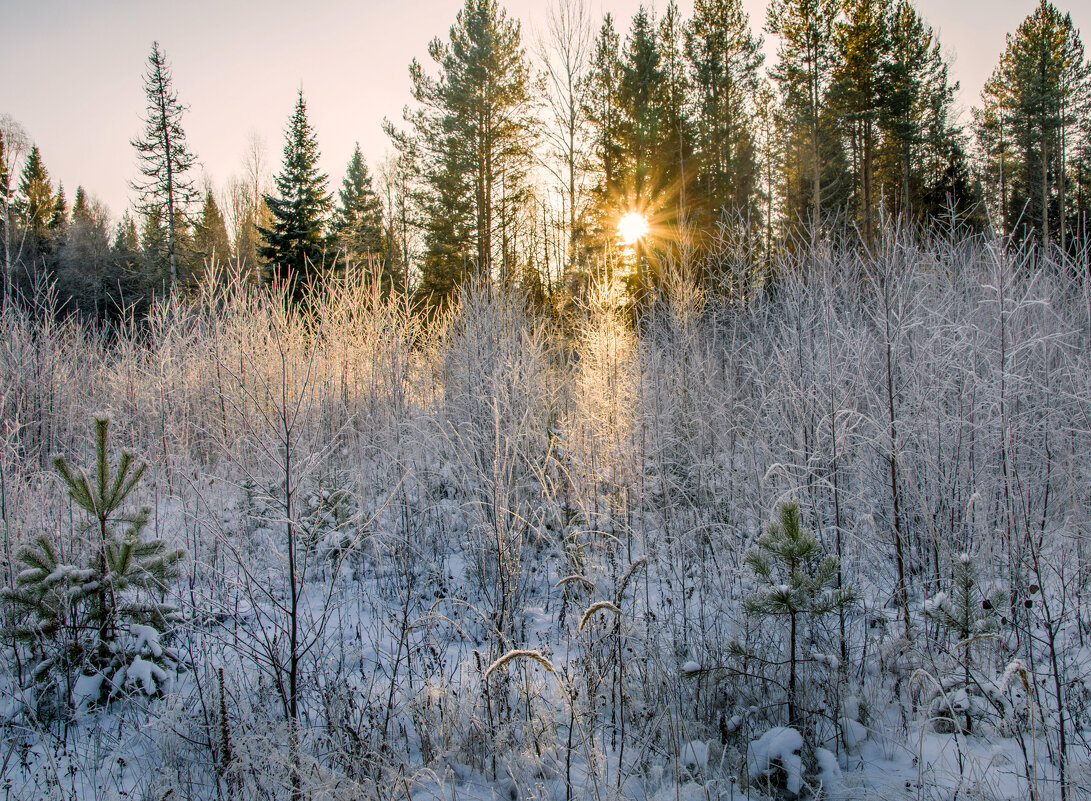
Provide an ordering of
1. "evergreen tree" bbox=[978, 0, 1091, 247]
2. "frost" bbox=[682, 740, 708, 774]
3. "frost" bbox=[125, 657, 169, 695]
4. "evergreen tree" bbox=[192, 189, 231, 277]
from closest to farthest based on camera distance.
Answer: "frost" bbox=[682, 740, 708, 774]
"frost" bbox=[125, 657, 169, 695]
"evergreen tree" bbox=[978, 0, 1091, 247]
"evergreen tree" bbox=[192, 189, 231, 277]

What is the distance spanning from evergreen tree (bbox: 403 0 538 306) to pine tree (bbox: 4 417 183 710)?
1304cm

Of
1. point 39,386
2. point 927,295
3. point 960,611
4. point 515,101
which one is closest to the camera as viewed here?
point 960,611

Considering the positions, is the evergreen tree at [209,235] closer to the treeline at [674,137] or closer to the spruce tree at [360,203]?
the treeline at [674,137]

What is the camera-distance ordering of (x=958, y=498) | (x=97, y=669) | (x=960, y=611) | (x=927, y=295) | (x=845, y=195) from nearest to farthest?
(x=960, y=611)
(x=97, y=669)
(x=958, y=498)
(x=927, y=295)
(x=845, y=195)

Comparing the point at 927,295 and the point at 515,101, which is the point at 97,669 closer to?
the point at 927,295

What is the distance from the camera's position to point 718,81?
658 inches

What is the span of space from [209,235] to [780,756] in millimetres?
30003

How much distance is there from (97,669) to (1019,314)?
6.37 m

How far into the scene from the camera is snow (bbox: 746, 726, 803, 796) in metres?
2.08

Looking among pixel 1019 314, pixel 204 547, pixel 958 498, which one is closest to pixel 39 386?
pixel 204 547

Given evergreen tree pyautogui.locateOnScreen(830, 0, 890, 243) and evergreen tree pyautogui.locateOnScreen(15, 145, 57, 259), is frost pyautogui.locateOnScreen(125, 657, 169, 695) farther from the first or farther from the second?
evergreen tree pyautogui.locateOnScreen(15, 145, 57, 259)

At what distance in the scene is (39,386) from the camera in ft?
20.4

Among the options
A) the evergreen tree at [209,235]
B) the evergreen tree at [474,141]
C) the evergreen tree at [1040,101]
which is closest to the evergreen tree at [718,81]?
the evergreen tree at [474,141]

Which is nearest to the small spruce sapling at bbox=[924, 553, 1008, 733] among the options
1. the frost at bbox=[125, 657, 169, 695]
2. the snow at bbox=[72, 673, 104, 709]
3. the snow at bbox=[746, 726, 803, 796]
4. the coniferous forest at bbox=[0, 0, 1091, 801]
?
the coniferous forest at bbox=[0, 0, 1091, 801]
